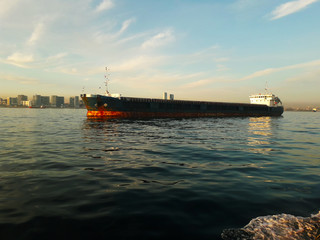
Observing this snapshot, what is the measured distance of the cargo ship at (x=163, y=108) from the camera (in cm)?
3759

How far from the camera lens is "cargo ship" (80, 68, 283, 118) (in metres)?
37.6

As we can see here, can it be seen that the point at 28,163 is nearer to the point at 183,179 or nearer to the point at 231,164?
the point at 183,179

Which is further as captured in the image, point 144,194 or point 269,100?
point 269,100

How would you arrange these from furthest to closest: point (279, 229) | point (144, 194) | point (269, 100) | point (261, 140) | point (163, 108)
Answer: point (269, 100), point (163, 108), point (261, 140), point (144, 194), point (279, 229)

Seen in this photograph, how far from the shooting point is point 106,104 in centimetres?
3712

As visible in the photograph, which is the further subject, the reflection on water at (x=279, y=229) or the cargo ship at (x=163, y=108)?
the cargo ship at (x=163, y=108)

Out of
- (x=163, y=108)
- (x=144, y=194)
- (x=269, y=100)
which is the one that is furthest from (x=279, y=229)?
(x=269, y=100)

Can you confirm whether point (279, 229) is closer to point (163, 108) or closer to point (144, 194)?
point (144, 194)

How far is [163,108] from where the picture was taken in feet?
154

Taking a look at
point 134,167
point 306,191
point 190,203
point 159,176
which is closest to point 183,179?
point 159,176

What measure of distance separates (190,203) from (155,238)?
173 cm

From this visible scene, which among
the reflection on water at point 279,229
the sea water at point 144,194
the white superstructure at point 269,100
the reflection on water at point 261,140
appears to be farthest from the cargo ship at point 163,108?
the reflection on water at point 279,229

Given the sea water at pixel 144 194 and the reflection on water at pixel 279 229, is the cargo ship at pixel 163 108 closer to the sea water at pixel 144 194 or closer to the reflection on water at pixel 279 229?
the sea water at pixel 144 194

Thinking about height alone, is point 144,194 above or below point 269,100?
below
